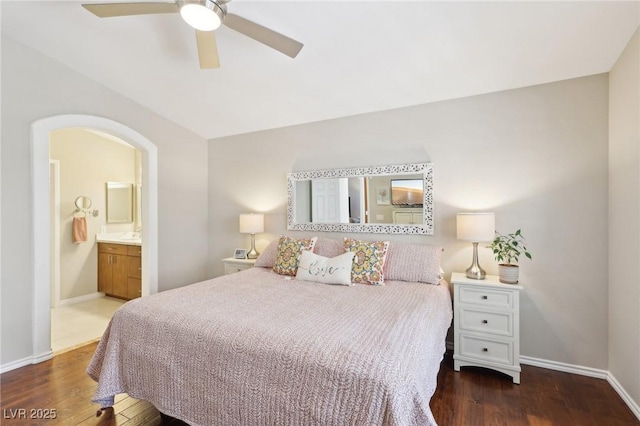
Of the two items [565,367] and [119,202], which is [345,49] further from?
[119,202]

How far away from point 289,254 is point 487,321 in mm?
1779

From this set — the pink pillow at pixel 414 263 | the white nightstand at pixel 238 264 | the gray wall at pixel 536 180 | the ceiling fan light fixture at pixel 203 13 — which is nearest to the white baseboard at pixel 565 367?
the gray wall at pixel 536 180

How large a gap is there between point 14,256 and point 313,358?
2856 millimetres

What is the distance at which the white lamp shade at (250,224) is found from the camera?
3.68m

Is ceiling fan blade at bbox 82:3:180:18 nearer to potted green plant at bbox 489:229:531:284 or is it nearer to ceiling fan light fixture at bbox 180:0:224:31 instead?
ceiling fan light fixture at bbox 180:0:224:31

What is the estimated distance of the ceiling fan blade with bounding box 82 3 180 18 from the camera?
1684 mm

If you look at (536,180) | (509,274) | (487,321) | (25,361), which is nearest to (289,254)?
(487,321)

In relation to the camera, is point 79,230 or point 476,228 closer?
point 476,228

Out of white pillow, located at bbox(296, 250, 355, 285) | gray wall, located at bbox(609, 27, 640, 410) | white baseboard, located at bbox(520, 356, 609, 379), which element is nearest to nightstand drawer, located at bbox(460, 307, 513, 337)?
white baseboard, located at bbox(520, 356, 609, 379)

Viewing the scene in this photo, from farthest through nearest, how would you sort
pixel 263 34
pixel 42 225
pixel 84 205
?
pixel 84 205
pixel 42 225
pixel 263 34

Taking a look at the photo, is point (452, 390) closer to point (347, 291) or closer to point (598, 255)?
point (347, 291)

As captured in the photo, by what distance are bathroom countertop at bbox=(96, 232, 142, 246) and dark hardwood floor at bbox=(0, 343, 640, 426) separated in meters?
1.96

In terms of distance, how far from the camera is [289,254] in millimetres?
2969

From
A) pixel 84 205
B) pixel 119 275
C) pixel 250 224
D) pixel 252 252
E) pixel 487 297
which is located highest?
pixel 84 205
